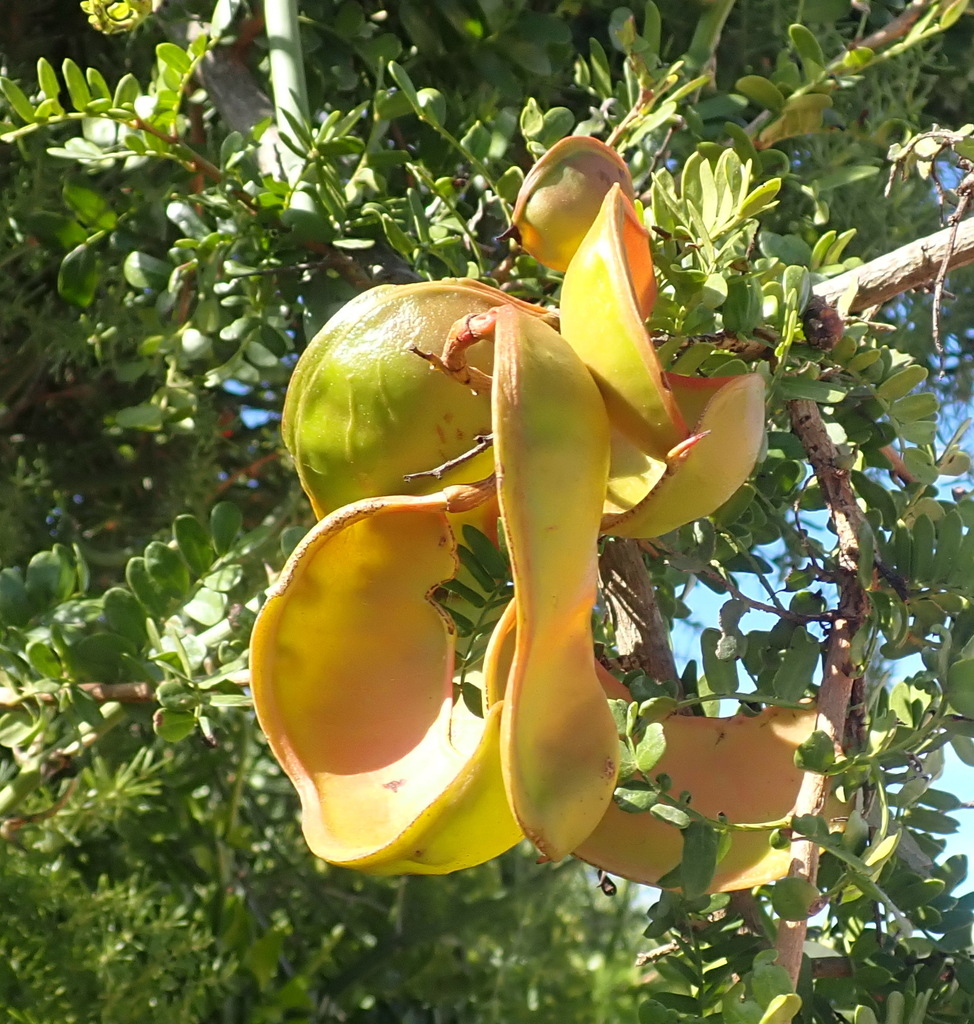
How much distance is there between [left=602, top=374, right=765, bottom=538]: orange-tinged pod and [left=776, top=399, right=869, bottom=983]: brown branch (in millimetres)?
72

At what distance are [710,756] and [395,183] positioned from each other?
45 centimetres

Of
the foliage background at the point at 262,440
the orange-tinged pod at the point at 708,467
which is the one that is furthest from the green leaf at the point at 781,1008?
the orange-tinged pod at the point at 708,467

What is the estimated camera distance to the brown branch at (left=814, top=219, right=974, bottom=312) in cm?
38

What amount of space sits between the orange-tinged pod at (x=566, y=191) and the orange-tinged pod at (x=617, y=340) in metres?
0.05

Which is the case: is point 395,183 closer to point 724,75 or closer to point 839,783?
point 724,75

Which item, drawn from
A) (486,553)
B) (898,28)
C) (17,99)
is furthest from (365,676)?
(898,28)

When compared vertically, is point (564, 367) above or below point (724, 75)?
above

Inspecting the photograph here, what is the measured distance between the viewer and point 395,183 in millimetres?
712

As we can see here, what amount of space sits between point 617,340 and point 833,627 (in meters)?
0.14

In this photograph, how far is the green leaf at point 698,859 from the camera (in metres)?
0.33

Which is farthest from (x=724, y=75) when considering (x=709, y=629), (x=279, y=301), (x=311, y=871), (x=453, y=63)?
(x=311, y=871)

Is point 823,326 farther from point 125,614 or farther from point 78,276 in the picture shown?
point 78,276

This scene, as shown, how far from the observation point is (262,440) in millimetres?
835

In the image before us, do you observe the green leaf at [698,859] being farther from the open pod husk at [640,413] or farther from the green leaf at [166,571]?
the green leaf at [166,571]
